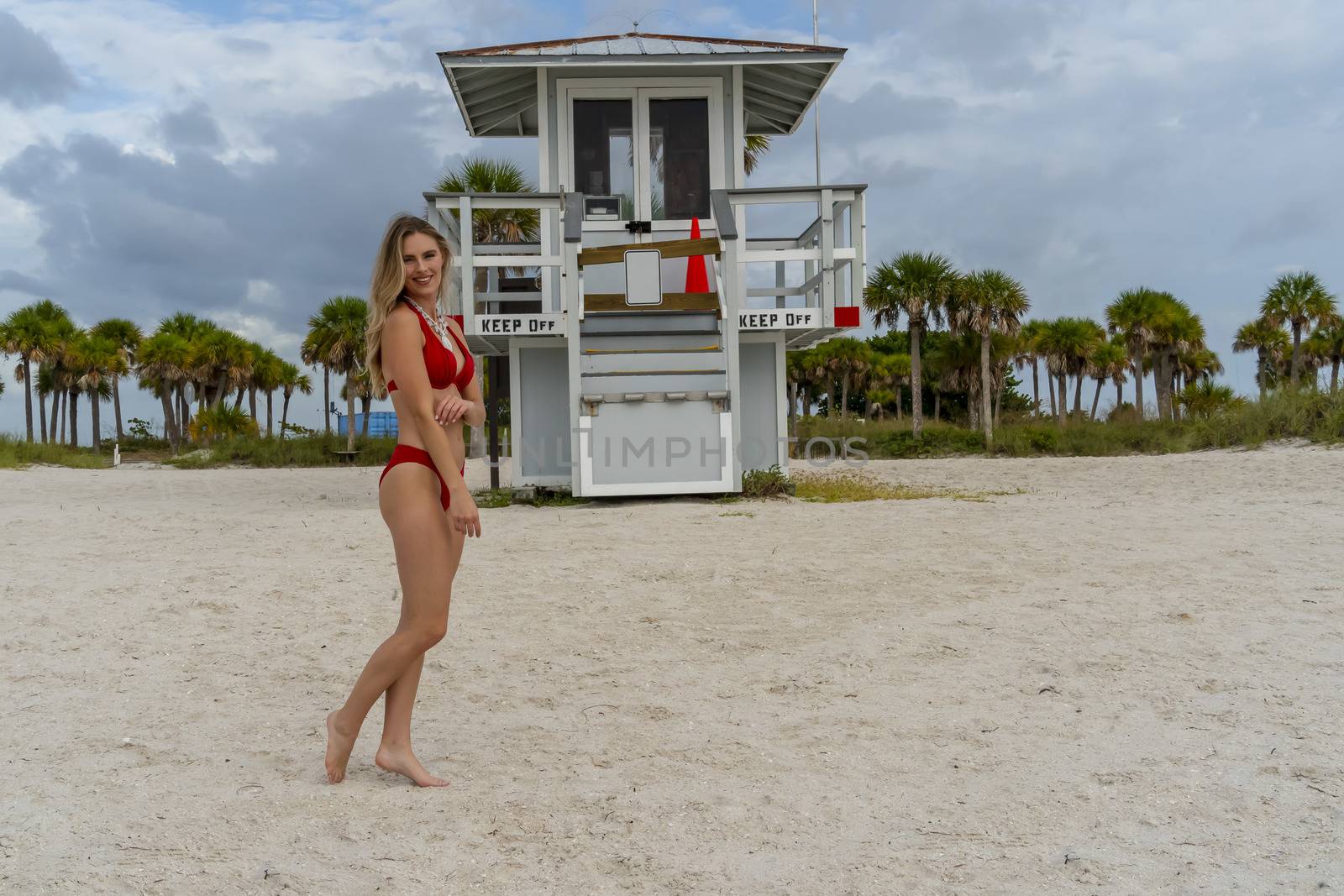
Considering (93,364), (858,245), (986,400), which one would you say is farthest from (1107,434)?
(93,364)

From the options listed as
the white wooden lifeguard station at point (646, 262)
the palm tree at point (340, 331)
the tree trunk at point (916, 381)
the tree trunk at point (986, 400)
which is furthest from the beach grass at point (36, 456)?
the tree trunk at point (986, 400)

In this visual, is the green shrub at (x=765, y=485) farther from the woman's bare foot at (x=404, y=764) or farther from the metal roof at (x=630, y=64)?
the woman's bare foot at (x=404, y=764)

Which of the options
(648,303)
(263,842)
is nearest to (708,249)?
(648,303)

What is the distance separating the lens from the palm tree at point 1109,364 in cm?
5481

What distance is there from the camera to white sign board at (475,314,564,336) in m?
11.9

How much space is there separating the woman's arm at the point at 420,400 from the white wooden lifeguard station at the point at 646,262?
823 cm

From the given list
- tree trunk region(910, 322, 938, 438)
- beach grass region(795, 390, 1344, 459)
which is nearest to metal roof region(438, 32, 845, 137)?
beach grass region(795, 390, 1344, 459)

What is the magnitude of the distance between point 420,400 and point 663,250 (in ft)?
29.9

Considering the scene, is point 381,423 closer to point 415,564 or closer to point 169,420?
point 169,420

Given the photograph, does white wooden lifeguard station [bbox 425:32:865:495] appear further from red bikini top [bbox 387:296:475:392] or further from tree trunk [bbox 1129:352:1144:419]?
tree trunk [bbox 1129:352:1144:419]

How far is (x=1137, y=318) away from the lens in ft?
132

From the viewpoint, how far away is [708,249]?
39.2 feet

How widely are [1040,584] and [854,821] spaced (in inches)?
150

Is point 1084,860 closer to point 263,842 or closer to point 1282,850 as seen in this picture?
point 1282,850
